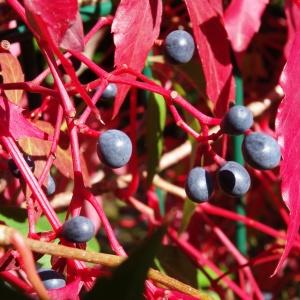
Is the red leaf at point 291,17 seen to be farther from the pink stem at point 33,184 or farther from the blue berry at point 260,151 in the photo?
the pink stem at point 33,184

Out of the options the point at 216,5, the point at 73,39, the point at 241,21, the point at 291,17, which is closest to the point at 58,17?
the point at 73,39

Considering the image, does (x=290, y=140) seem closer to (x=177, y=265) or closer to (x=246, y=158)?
(x=246, y=158)

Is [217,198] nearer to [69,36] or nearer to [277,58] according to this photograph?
[277,58]

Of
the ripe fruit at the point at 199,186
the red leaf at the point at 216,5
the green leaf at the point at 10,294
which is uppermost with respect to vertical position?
the green leaf at the point at 10,294

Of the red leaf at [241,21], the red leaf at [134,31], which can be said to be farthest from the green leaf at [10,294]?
the red leaf at [241,21]

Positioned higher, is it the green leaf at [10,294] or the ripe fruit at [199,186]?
the green leaf at [10,294]

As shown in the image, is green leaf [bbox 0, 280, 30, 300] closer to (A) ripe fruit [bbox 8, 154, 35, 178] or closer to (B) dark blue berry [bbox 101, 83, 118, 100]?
(A) ripe fruit [bbox 8, 154, 35, 178]
